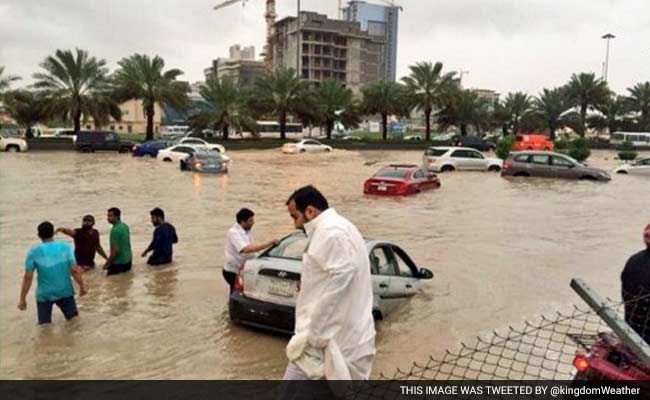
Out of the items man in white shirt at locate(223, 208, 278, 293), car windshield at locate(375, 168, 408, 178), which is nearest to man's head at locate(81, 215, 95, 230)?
man in white shirt at locate(223, 208, 278, 293)

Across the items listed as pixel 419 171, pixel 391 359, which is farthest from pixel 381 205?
pixel 391 359

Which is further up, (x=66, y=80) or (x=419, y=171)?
(x=66, y=80)

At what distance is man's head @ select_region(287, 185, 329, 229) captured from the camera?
327 centimetres

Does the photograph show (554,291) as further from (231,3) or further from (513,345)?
(231,3)

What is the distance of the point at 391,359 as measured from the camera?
6.47 meters

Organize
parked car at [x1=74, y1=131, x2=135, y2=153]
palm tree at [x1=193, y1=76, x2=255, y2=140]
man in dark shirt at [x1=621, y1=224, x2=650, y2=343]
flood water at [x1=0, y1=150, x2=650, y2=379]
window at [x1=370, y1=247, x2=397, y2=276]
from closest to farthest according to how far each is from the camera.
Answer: man in dark shirt at [x1=621, y1=224, x2=650, y2=343]
flood water at [x1=0, y1=150, x2=650, y2=379]
window at [x1=370, y1=247, x2=397, y2=276]
parked car at [x1=74, y1=131, x2=135, y2=153]
palm tree at [x1=193, y1=76, x2=255, y2=140]

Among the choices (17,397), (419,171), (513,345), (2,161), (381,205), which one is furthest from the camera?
(2,161)

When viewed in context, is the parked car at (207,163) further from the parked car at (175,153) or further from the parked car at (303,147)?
the parked car at (303,147)

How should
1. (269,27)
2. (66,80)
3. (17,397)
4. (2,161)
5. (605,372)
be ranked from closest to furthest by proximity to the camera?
1. (605,372)
2. (17,397)
3. (2,161)
4. (66,80)
5. (269,27)

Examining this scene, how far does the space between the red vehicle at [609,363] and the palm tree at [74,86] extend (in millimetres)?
50431

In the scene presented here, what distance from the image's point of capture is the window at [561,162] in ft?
94.5

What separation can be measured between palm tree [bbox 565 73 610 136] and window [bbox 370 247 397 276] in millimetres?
69183

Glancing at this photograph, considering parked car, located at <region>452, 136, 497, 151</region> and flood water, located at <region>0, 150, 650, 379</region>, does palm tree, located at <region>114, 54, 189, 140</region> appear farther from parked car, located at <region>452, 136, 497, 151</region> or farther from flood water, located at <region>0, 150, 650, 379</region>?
parked car, located at <region>452, 136, 497, 151</region>

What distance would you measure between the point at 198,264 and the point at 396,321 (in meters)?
4.69
